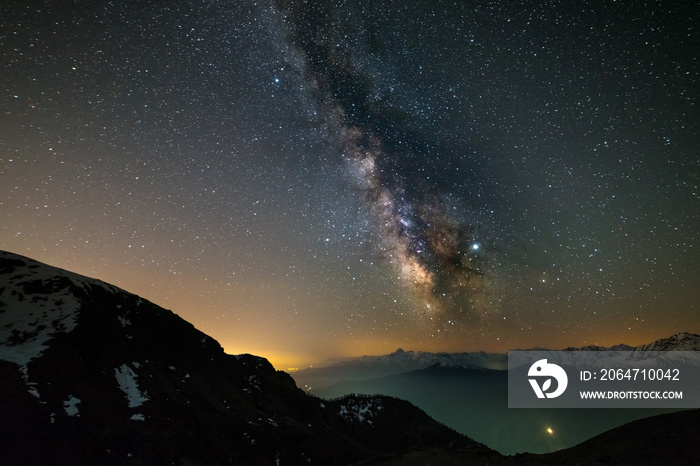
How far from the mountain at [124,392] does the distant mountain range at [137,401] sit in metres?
0.18

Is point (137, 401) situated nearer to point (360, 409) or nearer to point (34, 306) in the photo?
point (34, 306)

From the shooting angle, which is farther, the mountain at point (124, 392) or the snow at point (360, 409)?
the snow at point (360, 409)

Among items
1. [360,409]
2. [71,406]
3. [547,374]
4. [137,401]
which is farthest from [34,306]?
[360,409]

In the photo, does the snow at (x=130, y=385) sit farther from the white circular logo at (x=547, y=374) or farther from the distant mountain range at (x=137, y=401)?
the white circular logo at (x=547, y=374)

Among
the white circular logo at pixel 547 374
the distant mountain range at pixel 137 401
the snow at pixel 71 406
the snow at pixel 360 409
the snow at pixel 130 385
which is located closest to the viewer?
the distant mountain range at pixel 137 401

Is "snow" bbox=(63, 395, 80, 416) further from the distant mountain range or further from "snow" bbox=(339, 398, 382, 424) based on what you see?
"snow" bbox=(339, 398, 382, 424)

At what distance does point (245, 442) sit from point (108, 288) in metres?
45.0

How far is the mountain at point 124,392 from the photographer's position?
1640 inches

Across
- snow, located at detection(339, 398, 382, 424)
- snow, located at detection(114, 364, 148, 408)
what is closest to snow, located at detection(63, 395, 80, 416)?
snow, located at detection(114, 364, 148, 408)

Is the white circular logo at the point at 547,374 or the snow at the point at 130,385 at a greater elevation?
the white circular logo at the point at 547,374

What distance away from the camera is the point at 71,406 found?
45469 mm

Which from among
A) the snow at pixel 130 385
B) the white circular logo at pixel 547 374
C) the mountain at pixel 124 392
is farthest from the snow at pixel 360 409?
the white circular logo at pixel 547 374

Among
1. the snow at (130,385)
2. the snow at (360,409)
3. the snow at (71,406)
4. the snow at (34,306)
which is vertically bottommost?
the snow at (360,409)

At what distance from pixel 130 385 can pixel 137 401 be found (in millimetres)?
4388
